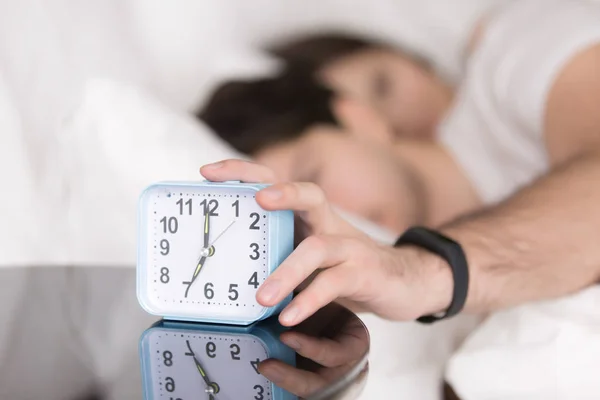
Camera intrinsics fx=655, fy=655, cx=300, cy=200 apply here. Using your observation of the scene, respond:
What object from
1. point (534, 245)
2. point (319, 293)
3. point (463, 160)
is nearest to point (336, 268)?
point (319, 293)

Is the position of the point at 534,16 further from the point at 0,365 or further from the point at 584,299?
the point at 0,365

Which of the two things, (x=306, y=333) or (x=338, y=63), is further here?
(x=338, y=63)

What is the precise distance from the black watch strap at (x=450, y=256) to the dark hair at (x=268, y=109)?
473 millimetres

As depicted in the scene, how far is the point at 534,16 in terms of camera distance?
124 cm

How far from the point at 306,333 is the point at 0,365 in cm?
29

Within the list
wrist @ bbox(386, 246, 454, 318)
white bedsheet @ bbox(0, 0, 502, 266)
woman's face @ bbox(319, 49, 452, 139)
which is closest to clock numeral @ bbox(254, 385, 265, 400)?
wrist @ bbox(386, 246, 454, 318)

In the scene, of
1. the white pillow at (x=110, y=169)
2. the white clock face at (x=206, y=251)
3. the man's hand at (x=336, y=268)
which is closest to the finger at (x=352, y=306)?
the man's hand at (x=336, y=268)

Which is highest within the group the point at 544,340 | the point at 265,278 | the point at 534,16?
the point at 534,16

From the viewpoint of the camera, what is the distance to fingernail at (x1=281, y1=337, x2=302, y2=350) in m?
0.56

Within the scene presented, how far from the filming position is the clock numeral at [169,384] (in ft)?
1.73

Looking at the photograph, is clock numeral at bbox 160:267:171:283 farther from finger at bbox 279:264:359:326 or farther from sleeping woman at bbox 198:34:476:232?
sleeping woman at bbox 198:34:476:232

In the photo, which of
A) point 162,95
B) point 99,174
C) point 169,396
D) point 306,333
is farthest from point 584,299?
point 162,95

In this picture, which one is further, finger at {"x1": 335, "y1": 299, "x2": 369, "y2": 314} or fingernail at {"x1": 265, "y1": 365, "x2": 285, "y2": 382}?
finger at {"x1": 335, "y1": 299, "x2": 369, "y2": 314}

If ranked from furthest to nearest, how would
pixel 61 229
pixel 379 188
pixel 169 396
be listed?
pixel 379 188
pixel 61 229
pixel 169 396
